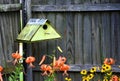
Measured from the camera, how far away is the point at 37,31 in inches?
209

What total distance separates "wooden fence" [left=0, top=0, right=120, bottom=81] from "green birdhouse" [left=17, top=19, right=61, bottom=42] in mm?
220

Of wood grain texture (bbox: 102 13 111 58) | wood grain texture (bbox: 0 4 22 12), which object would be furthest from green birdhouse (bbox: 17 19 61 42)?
wood grain texture (bbox: 102 13 111 58)

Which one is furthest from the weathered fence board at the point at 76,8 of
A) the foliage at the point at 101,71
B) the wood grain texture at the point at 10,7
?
the foliage at the point at 101,71

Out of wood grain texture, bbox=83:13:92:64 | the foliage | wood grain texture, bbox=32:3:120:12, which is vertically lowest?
the foliage

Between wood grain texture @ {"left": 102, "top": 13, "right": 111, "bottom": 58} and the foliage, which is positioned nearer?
the foliage

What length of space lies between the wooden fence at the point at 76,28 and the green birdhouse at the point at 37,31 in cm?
22

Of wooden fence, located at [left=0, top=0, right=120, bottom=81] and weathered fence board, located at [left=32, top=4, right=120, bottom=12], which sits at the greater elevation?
weathered fence board, located at [left=32, top=4, right=120, bottom=12]

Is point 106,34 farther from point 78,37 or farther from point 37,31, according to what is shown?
point 37,31

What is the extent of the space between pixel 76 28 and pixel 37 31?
0.67 meters

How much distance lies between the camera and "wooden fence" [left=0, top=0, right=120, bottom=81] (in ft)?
18.1

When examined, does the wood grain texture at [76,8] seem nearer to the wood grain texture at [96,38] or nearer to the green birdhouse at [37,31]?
the wood grain texture at [96,38]

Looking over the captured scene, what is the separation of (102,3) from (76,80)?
127 centimetres

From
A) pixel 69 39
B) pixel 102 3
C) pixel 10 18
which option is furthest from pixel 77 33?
pixel 10 18

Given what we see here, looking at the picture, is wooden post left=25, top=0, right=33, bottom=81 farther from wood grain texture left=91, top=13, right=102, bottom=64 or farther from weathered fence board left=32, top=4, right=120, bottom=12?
wood grain texture left=91, top=13, right=102, bottom=64
